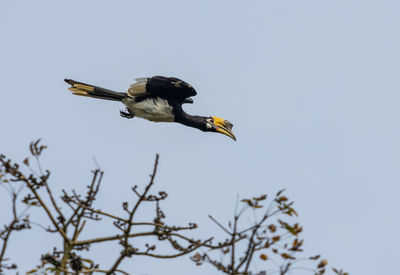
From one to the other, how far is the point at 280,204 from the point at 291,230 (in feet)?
0.76

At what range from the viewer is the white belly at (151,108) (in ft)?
35.3

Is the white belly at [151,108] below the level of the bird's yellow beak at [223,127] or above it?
below

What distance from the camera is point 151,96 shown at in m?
10.8

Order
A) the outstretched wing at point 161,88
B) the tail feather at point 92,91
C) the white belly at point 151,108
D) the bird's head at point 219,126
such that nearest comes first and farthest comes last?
the outstretched wing at point 161,88 → the white belly at point 151,108 → the tail feather at point 92,91 → the bird's head at point 219,126

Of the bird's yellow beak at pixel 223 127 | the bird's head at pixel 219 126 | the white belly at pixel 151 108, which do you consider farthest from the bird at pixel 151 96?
the bird's yellow beak at pixel 223 127

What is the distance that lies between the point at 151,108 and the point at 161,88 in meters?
0.37

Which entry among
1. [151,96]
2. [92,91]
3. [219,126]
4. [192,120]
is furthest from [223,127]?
[92,91]

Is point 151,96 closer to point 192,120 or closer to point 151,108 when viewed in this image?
point 151,108

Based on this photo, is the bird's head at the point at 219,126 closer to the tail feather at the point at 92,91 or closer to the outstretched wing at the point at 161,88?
the outstretched wing at the point at 161,88

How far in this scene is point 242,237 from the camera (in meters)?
5.62

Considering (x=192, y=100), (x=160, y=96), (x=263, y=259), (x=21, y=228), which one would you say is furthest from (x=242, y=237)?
(x=192, y=100)

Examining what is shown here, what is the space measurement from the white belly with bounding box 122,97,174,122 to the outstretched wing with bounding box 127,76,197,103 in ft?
0.32

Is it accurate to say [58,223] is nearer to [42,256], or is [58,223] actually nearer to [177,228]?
[42,256]

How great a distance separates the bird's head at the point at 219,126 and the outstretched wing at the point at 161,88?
1.23 m
